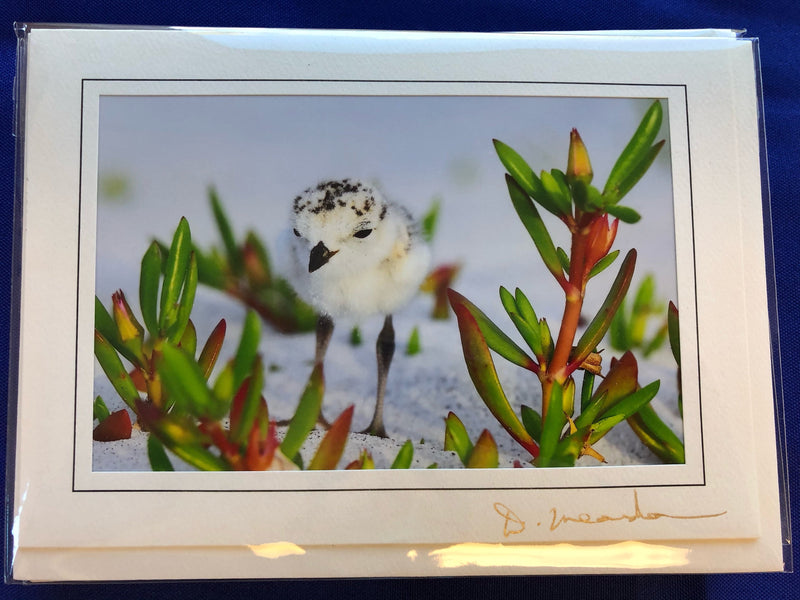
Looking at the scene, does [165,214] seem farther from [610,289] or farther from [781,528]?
[781,528]

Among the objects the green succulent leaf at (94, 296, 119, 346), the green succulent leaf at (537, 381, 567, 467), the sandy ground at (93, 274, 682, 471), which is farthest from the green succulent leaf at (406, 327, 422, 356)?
the green succulent leaf at (94, 296, 119, 346)

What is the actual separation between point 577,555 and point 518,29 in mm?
403

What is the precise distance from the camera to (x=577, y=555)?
0.42 meters

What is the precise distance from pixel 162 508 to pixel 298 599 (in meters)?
0.12

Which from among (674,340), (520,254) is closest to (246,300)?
(520,254)

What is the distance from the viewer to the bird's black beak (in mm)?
423

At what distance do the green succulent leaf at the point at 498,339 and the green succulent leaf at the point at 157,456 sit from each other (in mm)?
227

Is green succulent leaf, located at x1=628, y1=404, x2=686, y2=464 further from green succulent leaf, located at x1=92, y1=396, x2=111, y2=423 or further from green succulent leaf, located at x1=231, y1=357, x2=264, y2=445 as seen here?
green succulent leaf, located at x1=92, y1=396, x2=111, y2=423

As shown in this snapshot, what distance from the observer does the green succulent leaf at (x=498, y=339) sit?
16.7 inches

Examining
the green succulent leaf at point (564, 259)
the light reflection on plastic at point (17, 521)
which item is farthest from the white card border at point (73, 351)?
the green succulent leaf at point (564, 259)

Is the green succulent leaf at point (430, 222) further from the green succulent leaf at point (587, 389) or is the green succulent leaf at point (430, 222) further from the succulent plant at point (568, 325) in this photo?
the green succulent leaf at point (587, 389)

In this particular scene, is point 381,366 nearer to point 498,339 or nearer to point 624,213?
point 498,339

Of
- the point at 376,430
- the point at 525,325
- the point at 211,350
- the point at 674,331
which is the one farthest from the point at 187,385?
the point at 674,331

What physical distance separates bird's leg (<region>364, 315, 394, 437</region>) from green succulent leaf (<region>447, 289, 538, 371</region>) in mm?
51
